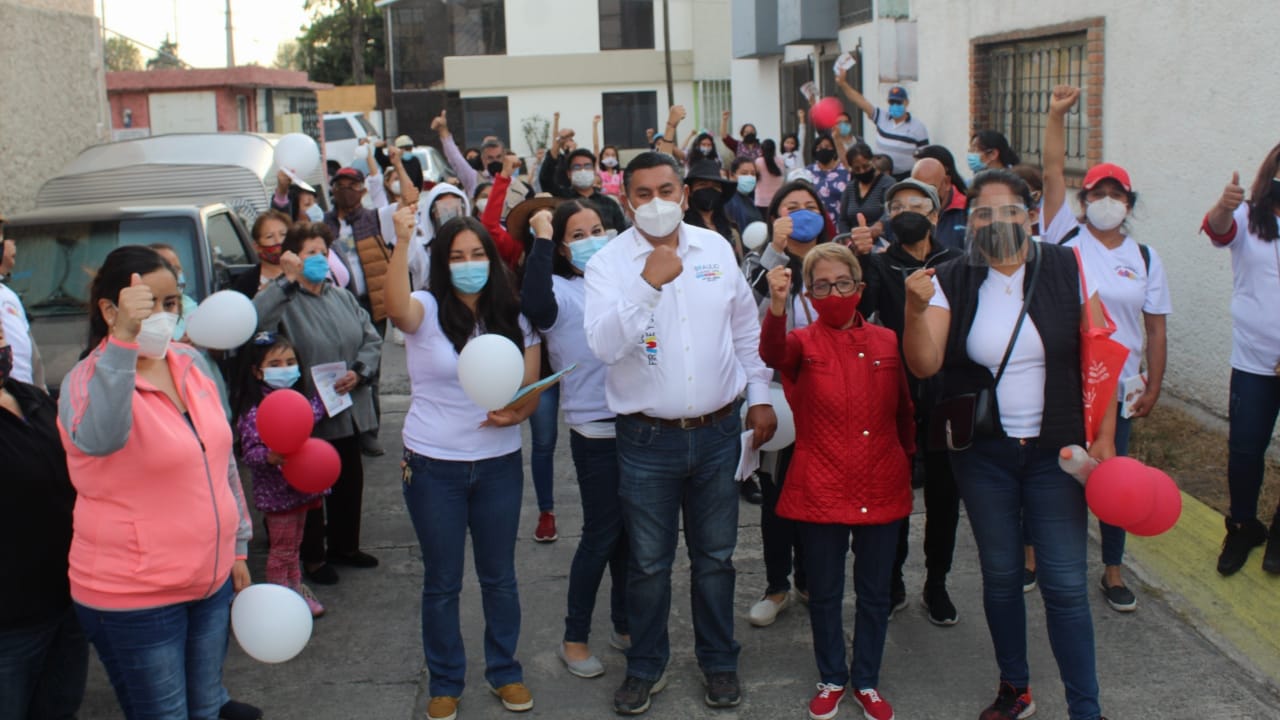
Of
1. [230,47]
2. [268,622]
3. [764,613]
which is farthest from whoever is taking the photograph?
[230,47]

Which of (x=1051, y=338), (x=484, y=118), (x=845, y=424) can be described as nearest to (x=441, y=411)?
(x=845, y=424)

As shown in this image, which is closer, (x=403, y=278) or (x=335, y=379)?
(x=403, y=278)

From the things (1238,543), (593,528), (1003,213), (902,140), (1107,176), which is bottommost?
(1238,543)

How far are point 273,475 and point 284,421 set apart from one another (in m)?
0.65

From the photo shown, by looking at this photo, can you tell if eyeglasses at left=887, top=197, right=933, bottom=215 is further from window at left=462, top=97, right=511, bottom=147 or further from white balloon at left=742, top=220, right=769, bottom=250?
window at left=462, top=97, right=511, bottom=147

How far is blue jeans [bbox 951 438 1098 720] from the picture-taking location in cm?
405

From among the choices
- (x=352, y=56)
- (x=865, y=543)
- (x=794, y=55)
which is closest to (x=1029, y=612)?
(x=865, y=543)

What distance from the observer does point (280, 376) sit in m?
5.59

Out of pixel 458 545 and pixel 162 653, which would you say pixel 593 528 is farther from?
pixel 162 653

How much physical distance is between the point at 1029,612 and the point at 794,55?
15.6 meters

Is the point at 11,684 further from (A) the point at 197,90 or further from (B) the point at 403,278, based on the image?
(A) the point at 197,90

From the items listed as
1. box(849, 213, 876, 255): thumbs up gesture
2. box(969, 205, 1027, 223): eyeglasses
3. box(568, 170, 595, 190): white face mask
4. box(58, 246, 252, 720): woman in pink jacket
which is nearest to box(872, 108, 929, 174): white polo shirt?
box(568, 170, 595, 190): white face mask

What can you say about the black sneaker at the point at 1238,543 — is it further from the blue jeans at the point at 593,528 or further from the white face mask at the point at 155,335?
the white face mask at the point at 155,335

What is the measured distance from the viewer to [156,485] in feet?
11.1
